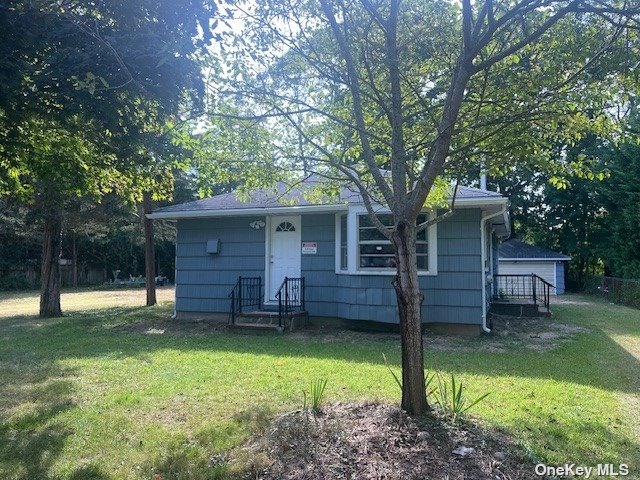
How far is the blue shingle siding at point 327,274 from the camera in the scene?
9.37 meters

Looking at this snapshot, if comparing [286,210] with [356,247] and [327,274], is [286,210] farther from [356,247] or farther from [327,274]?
[356,247]

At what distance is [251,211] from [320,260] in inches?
72.7

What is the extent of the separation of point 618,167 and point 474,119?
20621mm

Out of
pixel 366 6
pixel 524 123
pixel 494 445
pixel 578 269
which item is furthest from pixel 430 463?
pixel 578 269

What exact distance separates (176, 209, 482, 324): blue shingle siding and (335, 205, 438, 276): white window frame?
0.09 m

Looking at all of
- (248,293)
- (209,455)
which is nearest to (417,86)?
(209,455)

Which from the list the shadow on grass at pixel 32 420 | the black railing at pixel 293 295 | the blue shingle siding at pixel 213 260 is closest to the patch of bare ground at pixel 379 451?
the shadow on grass at pixel 32 420

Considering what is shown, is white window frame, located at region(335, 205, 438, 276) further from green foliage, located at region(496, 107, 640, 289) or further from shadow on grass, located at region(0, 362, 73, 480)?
green foliage, located at region(496, 107, 640, 289)

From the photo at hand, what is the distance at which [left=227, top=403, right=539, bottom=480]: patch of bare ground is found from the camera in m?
3.27

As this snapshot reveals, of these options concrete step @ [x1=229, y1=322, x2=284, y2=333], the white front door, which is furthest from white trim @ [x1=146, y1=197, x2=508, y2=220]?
concrete step @ [x1=229, y1=322, x2=284, y2=333]

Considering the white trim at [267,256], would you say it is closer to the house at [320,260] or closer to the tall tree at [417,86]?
the house at [320,260]

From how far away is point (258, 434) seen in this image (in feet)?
13.1

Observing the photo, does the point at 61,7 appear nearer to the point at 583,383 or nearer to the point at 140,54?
the point at 140,54

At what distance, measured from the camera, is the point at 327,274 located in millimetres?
10625
